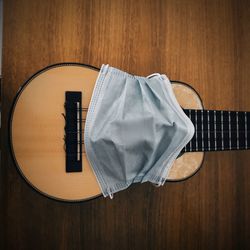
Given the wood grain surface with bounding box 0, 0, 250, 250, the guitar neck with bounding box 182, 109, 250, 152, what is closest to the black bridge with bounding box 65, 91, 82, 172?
the wood grain surface with bounding box 0, 0, 250, 250

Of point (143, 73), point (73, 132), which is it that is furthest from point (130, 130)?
point (143, 73)

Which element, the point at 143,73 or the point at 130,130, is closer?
the point at 130,130

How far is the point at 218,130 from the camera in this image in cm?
104

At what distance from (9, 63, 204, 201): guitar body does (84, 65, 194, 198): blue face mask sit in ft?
0.32

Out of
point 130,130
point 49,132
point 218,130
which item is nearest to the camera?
point 130,130

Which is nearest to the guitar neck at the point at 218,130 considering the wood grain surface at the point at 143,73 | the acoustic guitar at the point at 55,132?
the wood grain surface at the point at 143,73

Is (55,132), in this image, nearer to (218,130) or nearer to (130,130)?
(130,130)

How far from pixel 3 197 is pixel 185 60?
96 centimetres

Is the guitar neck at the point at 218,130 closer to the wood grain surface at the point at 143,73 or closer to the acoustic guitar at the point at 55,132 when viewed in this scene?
the wood grain surface at the point at 143,73

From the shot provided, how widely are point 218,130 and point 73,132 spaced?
586 millimetres

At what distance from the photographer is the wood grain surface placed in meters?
0.97

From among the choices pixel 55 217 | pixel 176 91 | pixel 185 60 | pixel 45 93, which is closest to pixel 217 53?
pixel 185 60

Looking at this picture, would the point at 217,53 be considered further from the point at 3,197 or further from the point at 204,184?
the point at 3,197

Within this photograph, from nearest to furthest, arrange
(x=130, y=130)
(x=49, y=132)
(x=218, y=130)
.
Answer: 1. (x=130, y=130)
2. (x=49, y=132)
3. (x=218, y=130)
